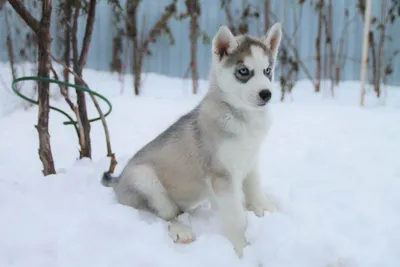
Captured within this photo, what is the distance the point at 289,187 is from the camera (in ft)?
8.55

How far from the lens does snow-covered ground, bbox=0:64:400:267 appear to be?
5.45ft

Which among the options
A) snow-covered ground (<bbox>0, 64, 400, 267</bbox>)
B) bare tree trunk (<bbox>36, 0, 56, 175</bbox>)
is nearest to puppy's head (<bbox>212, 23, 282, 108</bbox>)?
snow-covered ground (<bbox>0, 64, 400, 267</bbox>)

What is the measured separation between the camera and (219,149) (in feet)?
6.48

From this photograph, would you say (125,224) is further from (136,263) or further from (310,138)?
(310,138)

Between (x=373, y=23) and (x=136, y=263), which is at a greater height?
(x=373, y=23)

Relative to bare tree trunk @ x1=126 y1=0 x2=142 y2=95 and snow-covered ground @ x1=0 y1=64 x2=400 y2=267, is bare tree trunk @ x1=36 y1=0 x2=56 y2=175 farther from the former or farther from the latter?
bare tree trunk @ x1=126 y1=0 x2=142 y2=95

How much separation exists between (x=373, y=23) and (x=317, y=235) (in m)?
6.06

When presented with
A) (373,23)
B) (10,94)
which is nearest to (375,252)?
(10,94)

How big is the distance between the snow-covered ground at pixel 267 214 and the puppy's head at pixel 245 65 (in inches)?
24.0

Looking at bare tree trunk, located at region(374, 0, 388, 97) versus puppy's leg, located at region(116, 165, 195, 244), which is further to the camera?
bare tree trunk, located at region(374, 0, 388, 97)

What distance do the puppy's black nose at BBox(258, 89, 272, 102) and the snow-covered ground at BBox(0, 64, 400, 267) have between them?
1.90 ft

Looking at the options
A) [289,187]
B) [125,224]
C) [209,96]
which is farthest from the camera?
[289,187]

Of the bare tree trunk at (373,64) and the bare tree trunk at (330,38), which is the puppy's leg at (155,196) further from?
the bare tree trunk at (373,64)

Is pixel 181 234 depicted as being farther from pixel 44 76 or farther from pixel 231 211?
pixel 44 76
